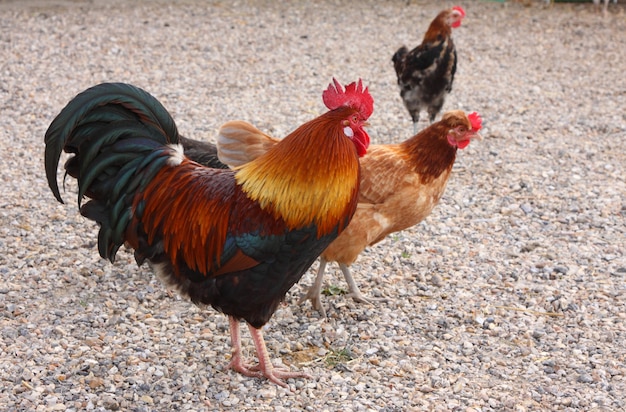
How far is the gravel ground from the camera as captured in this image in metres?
4.66

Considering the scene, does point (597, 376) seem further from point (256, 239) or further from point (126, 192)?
point (126, 192)

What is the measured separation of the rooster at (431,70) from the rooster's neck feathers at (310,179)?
14.3ft

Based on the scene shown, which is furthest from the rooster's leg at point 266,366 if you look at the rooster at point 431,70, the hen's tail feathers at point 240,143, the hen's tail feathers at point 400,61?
the hen's tail feathers at point 400,61

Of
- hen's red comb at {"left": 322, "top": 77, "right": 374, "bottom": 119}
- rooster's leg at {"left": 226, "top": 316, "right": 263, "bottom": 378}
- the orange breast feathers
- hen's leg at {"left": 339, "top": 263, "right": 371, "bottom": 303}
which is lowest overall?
rooster's leg at {"left": 226, "top": 316, "right": 263, "bottom": 378}

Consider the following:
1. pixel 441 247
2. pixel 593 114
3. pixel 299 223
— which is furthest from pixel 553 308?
pixel 593 114

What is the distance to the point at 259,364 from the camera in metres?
4.84

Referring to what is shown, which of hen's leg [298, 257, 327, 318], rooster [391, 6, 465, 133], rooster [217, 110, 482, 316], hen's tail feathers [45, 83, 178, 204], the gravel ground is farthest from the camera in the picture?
rooster [391, 6, 465, 133]

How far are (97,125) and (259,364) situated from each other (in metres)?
1.86

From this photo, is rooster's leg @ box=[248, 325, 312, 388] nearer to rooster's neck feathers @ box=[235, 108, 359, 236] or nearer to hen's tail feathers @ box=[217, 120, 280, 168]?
rooster's neck feathers @ box=[235, 108, 359, 236]

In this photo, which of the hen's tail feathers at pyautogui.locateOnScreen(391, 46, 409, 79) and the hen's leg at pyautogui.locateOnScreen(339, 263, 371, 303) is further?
the hen's tail feathers at pyautogui.locateOnScreen(391, 46, 409, 79)

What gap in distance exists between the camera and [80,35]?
11539mm

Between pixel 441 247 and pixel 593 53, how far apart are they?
6830 millimetres

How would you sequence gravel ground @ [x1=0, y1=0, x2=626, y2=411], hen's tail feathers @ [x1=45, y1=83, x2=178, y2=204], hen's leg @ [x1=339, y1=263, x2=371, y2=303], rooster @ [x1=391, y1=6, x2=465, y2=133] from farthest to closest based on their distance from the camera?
rooster @ [x1=391, y1=6, x2=465, y2=133] < hen's leg @ [x1=339, y1=263, x2=371, y2=303] < gravel ground @ [x1=0, y1=0, x2=626, y2=411] < hen's tail feathers @ [x1=45, y1=83, x2=178, y2=204]

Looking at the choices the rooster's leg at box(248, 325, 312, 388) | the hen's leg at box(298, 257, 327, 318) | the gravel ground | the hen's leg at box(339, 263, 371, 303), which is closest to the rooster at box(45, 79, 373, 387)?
the rooster's leg at box(248, 325, 312, 388)
